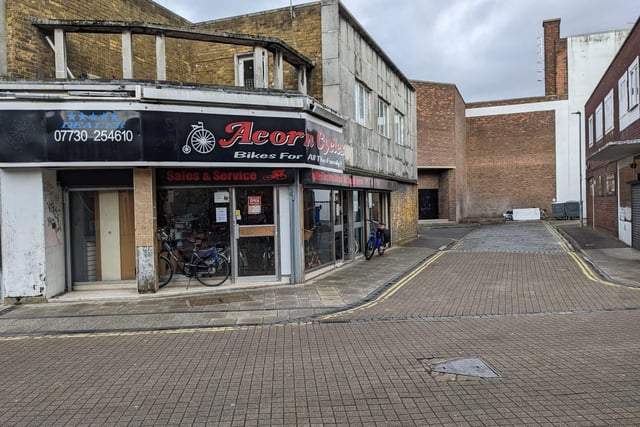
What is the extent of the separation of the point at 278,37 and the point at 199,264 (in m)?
7.00

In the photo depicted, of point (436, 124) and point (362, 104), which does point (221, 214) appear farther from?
point (436, 124)

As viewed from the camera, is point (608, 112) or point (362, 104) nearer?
point (362, 104)

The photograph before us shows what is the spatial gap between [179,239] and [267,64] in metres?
5.77

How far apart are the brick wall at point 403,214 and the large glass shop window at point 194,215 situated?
402 inches

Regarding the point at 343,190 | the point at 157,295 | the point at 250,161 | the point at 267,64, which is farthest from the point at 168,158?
the point at 343,190

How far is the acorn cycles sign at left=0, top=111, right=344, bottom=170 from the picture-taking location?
9258mm

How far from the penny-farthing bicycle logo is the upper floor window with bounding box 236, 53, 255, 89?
4663 millimetres

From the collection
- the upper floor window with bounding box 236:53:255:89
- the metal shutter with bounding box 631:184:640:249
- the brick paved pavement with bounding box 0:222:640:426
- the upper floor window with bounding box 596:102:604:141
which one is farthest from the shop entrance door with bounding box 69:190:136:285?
the upper floor window with bounding box 596:102:604:141

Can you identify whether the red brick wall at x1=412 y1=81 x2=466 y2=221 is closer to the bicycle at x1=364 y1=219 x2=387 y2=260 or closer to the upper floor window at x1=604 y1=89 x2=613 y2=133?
the upper floor window at x1=604 y1=89 x2=613 y2=133

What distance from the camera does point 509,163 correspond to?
44344 mm

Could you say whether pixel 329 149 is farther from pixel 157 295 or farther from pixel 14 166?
pixel 14 166

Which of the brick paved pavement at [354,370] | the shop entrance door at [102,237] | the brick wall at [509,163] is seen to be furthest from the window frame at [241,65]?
the brick wall at [509,163]

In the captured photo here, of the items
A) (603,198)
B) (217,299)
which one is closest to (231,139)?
(217,299)

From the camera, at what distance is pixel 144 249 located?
1002 centimetres
